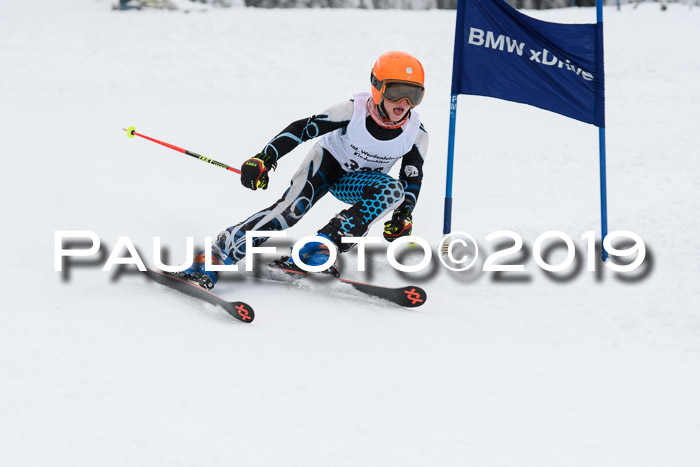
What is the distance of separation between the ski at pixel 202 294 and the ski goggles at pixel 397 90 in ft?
4.67

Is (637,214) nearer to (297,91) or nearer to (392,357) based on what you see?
(392,357)

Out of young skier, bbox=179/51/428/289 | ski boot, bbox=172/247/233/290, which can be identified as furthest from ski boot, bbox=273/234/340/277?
ski boot, bbox=172/247/233/290

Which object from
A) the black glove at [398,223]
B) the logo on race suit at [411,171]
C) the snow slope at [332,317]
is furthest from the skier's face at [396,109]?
the snow slope at [332,317]

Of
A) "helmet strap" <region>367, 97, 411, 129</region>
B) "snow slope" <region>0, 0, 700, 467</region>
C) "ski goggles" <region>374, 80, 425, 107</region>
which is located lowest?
"snow slope" <region>0, 0, 700, 467</region>

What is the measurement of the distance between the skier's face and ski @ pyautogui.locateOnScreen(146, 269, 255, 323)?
54.7 inches

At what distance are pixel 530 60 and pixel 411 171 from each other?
1.15 metres

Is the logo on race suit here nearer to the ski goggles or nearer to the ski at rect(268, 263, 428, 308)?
the ski goggles

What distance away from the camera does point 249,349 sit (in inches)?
129

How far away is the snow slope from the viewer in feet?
8.36

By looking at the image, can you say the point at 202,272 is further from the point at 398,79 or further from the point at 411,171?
the point at 398,79

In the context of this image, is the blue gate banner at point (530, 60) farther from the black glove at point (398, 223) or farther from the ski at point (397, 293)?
the ski at point (397, 293)

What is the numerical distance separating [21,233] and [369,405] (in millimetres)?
3196

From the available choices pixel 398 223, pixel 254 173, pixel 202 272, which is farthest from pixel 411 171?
pixel 202 272

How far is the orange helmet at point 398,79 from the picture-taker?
3936mm
